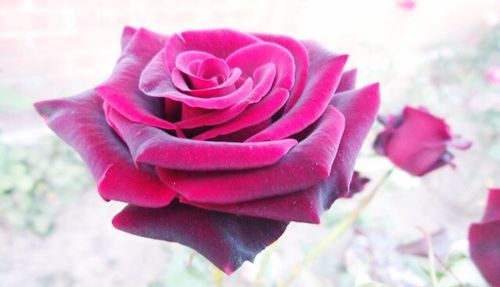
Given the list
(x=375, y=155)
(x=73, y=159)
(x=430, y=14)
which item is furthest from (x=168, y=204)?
(x=430, y=14)

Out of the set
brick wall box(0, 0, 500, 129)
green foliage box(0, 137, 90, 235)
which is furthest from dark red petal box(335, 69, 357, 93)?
green foliage box(0, 137, 90, 235)

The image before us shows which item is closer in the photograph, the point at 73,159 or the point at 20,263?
the point at 20,263

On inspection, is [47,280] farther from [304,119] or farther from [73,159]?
[304,119]

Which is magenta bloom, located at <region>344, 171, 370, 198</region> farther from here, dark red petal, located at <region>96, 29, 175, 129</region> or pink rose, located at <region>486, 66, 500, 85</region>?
pink rose, located at <region>486, 66, 500, 85</region>

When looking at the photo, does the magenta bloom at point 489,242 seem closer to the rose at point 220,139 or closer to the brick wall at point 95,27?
the rose at point 220,139

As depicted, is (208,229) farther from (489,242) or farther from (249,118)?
(489,242)

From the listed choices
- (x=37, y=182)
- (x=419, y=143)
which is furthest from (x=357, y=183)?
(x=37, y=182)
